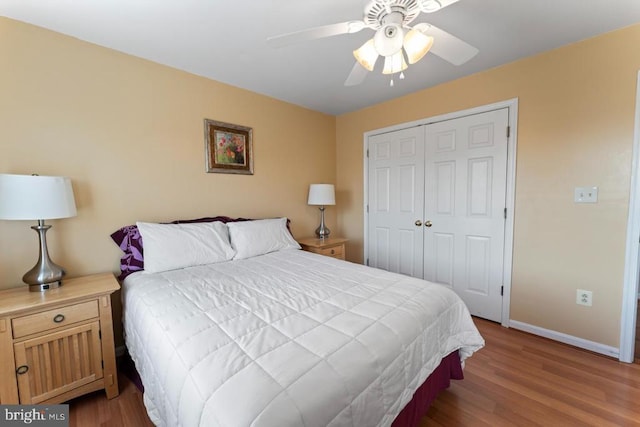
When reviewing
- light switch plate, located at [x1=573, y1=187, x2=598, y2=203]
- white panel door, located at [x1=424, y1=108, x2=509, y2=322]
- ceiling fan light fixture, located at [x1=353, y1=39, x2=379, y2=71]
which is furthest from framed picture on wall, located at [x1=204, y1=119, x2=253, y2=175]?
light switch plate, located at [x1=573, y1=187, x2=598, y2=203]

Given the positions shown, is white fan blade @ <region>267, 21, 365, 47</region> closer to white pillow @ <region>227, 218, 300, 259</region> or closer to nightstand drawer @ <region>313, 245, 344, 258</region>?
white pillow @ <region>227, 218, 300, 259</region>

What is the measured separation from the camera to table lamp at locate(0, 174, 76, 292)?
1.39 m

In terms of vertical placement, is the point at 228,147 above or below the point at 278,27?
below

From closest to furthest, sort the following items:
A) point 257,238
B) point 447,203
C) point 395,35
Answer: point 395,35
point 257,238
point 447,203

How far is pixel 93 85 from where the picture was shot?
1.92 metres

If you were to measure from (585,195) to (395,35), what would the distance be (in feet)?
6.25

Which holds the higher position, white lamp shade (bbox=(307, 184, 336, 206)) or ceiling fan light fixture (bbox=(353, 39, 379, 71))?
ceiling fan light fixture (bbox=(353, 39, 379, 71))

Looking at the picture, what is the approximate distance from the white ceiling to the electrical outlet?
1.76 m

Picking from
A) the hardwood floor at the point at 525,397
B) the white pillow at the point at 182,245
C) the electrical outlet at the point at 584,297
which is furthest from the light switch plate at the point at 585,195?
the white pillow at the point at 182,245

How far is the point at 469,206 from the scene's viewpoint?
8.39 feet

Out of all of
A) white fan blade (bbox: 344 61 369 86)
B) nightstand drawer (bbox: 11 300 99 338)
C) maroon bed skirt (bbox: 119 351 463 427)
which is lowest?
maroon bed skirt (bbox: 119 351 463 427)

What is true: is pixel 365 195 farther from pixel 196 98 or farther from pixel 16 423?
pixel 16 423

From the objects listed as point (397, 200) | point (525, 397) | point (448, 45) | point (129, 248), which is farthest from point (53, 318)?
point (397, 200)

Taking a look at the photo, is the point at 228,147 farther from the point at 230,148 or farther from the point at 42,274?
the point at 42,274
